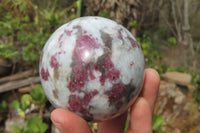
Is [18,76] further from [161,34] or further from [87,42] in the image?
[161,34]

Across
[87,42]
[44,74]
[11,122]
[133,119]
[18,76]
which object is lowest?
[11,122]

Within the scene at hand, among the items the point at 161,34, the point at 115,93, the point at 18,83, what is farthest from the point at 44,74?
the point at 161,34

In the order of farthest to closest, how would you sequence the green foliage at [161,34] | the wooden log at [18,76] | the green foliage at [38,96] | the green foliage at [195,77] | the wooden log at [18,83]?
the green foliage at [161,34]
the wooden log at [18,76]
the wooden log at [18,83]
the green foliage at [195,77]
the green foliage at [38,96]

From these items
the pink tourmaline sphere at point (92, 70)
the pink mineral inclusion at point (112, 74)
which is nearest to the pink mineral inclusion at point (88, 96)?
the pink tourmaline sphere at point (92, 70)

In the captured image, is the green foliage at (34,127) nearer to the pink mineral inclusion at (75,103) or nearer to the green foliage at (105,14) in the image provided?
the pink mineral inclusion at (75,103)

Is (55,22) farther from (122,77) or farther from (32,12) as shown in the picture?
(122,77)

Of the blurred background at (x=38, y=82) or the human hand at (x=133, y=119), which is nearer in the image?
the human hand at (x=133, y=119)

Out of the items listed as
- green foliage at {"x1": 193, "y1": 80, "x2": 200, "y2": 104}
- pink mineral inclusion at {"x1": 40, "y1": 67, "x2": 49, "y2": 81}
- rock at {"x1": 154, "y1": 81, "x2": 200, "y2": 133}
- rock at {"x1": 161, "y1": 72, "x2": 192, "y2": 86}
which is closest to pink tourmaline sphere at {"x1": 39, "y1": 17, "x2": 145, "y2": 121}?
pink mineral inclusion at {"x1": 40, "y1": 67, "x2": 49, "y2": 81}
